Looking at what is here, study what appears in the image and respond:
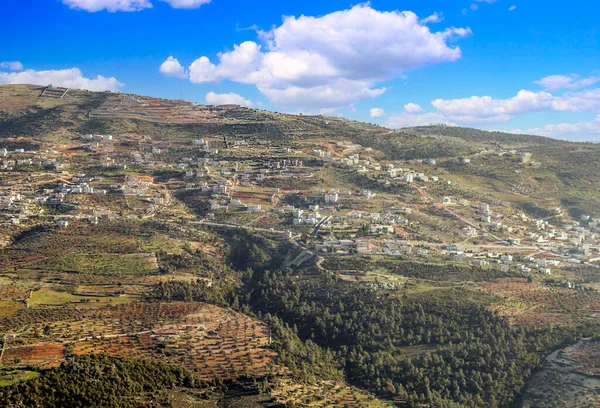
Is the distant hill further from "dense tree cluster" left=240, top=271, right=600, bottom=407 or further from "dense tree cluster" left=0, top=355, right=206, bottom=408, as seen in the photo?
"dense tree cluster" left=0, top=355, right=206, bottom=408

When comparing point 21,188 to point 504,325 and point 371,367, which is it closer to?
point 371,367

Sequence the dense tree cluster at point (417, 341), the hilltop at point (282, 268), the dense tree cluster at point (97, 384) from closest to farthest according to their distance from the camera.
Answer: the dense tree cluster at point (97, 384) → the hilltop at point (282, 268) → the dense tree cluster at point (417, 341)

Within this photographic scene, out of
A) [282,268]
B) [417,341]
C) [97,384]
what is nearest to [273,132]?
[282,268]

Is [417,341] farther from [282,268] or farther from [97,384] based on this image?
[97,384]

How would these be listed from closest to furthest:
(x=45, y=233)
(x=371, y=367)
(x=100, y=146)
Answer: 1. (x=371, y=367)
2. (x=45, y=233)
3. (x=100, y=146)

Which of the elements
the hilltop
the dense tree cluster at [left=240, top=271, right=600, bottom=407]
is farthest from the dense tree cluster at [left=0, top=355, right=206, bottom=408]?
the dense tree cluster at [left=240, top=271, right=600, bottom=407]

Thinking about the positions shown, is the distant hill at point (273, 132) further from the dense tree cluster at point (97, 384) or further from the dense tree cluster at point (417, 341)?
the dense tree cluster at point (97, 384)

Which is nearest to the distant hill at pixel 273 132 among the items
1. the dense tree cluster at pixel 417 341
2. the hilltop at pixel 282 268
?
the hilltop at pixel 282 268

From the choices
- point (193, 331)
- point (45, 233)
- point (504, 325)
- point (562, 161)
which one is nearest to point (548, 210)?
point (562, 161)

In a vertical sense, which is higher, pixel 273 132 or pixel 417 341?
pixel 273 132

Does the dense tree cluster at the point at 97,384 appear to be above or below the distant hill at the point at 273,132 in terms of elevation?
below

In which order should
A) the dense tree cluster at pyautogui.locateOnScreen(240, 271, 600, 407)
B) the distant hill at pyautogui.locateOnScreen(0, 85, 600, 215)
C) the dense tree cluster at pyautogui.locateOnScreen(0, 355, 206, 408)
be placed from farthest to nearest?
1. the distant hill at pyautogui.locateOnScreen(0, 85, 600, 215)
2. the dense tree cluster at pyautogui.locateOnScreen(240, 271, 600, 407)
3. the dense tree cluster at pyautogui.locateOnScreen(0, 355, 206, 408)
